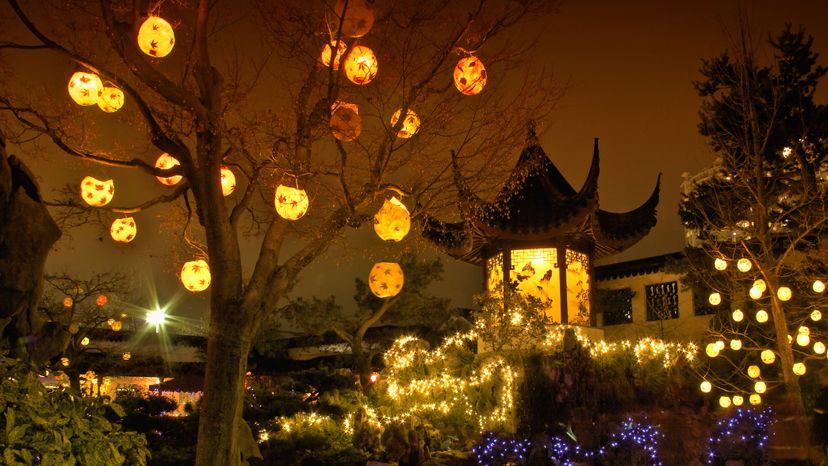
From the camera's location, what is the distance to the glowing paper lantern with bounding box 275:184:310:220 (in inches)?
271

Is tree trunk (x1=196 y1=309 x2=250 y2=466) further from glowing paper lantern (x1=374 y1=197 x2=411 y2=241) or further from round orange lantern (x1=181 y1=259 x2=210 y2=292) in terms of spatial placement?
glowing paper lantern (x1=374 y1=197 x2=411 y2=241)

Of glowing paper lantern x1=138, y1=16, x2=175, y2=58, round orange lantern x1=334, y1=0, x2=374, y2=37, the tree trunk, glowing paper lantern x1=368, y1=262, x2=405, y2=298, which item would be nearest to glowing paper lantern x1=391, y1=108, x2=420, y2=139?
round orange lantern x1=334, y1=0, x2=374, y2=37

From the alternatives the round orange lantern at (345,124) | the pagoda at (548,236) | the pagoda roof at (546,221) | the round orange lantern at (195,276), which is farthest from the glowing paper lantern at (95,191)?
the pagoda at (548,236)

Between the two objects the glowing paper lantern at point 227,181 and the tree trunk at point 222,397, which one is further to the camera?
the glowing paper lantern at point 227,181

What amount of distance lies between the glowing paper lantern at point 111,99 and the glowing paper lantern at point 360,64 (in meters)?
2.55

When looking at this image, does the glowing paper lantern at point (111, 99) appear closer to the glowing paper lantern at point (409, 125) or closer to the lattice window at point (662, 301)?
the glowing paper lantern at point (409, 125)

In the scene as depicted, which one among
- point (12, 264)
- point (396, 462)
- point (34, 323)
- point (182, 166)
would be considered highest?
point (182, 166)

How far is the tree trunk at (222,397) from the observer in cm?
667

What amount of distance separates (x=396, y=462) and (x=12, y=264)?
6.70 m

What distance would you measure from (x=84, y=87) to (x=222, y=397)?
3.45 meters

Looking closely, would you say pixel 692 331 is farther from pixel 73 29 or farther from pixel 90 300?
pixel 90 300

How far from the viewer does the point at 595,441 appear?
33.8 ft

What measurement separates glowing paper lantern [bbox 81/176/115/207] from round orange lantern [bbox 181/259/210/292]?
3.98 feet

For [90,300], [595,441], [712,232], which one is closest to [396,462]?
[595,441]
